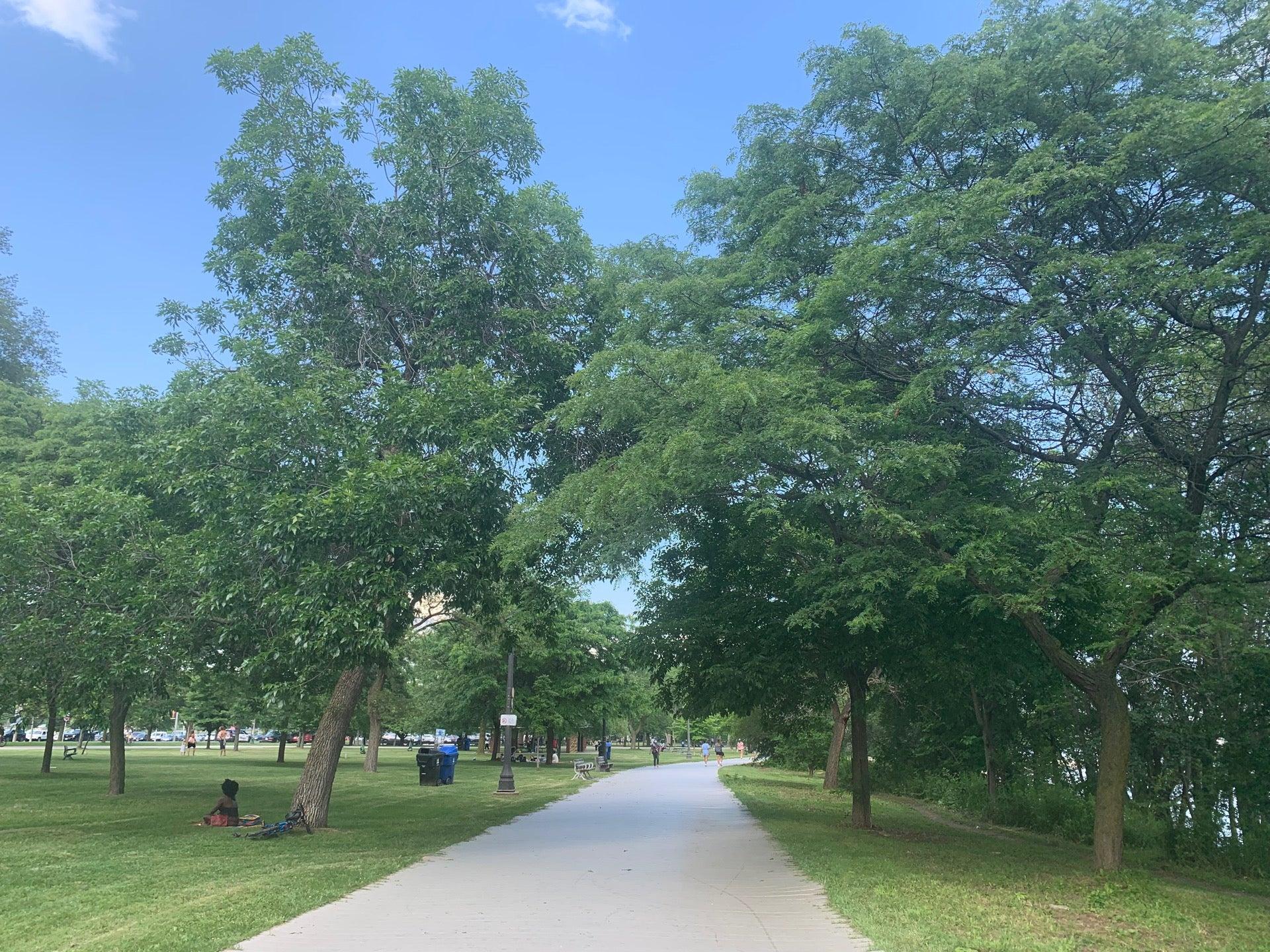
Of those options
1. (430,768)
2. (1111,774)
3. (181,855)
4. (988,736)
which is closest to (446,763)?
(430,768)

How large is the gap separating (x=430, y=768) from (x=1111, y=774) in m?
21.5

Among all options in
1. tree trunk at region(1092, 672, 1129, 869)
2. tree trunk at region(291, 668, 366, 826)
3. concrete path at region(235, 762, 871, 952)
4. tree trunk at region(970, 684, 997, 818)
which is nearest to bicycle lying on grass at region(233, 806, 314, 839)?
tree trunk at region(291, 668, 366, 826)

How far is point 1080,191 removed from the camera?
10344mm

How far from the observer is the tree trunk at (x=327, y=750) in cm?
1380

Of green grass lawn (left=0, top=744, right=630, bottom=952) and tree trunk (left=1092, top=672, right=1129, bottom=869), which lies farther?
tree trunk (left=1092, top=672, right=1129, bottom=869)

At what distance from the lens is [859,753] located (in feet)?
53.2

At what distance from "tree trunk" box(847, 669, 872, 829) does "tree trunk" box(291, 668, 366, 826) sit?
8811 mm

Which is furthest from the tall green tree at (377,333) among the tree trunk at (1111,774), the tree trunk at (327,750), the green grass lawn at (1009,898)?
the tree trunk at (1111,774)

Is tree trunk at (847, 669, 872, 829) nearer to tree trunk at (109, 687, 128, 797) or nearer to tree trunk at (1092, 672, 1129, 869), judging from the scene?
tree trunk at (1092, 672, 1129, 869)

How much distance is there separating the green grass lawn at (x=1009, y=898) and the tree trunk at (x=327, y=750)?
746 cm

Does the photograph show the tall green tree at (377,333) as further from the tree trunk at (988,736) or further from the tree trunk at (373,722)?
the tree trunk at (373,722)

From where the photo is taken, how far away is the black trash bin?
89.4 ft

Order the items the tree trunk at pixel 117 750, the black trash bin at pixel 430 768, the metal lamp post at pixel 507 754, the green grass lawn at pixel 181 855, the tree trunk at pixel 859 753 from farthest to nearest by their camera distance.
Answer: the black trash bin at pixel 430 768 → the metal lamp post at pixel 507 754 → the tree trunk at pixel 117 750 → the tree trunk at pixel 859 753 → the green grass lawn at pixel 181 855

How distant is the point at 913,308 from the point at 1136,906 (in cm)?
743
